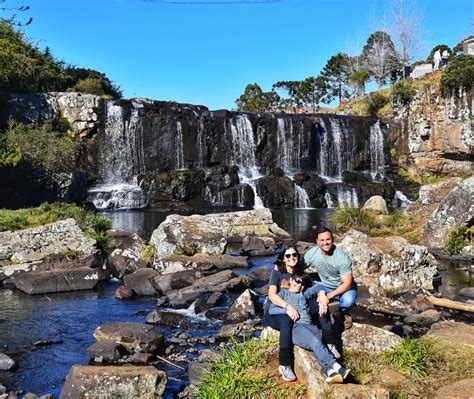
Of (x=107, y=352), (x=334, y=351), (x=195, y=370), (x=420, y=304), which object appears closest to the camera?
(x=334, y=351)

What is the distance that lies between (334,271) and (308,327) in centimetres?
125

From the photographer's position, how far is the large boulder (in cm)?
1817

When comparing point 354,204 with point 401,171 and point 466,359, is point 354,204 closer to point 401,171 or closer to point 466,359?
point 401,171

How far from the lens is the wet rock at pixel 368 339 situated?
7.73 m

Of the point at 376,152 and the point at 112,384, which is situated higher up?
the point at 376,152

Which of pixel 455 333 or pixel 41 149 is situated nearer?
pixel 455 333

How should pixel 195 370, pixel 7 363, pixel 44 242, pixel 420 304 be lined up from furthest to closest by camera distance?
pixel 44 242 → pixel 420 304 → pixel 7 363 → pixel 195 370

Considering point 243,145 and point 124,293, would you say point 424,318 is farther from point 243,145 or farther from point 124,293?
point 243,145

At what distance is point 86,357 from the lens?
10547 mm

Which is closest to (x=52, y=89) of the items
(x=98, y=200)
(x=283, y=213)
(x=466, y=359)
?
(x=98, y=200)

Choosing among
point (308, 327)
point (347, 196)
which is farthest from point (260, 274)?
point (347, 196)

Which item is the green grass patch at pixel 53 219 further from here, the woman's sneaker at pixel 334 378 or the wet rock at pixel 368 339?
the woman's sneaker at pixel 334 378

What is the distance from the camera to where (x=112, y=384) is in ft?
25.7

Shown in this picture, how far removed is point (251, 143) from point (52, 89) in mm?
21612
